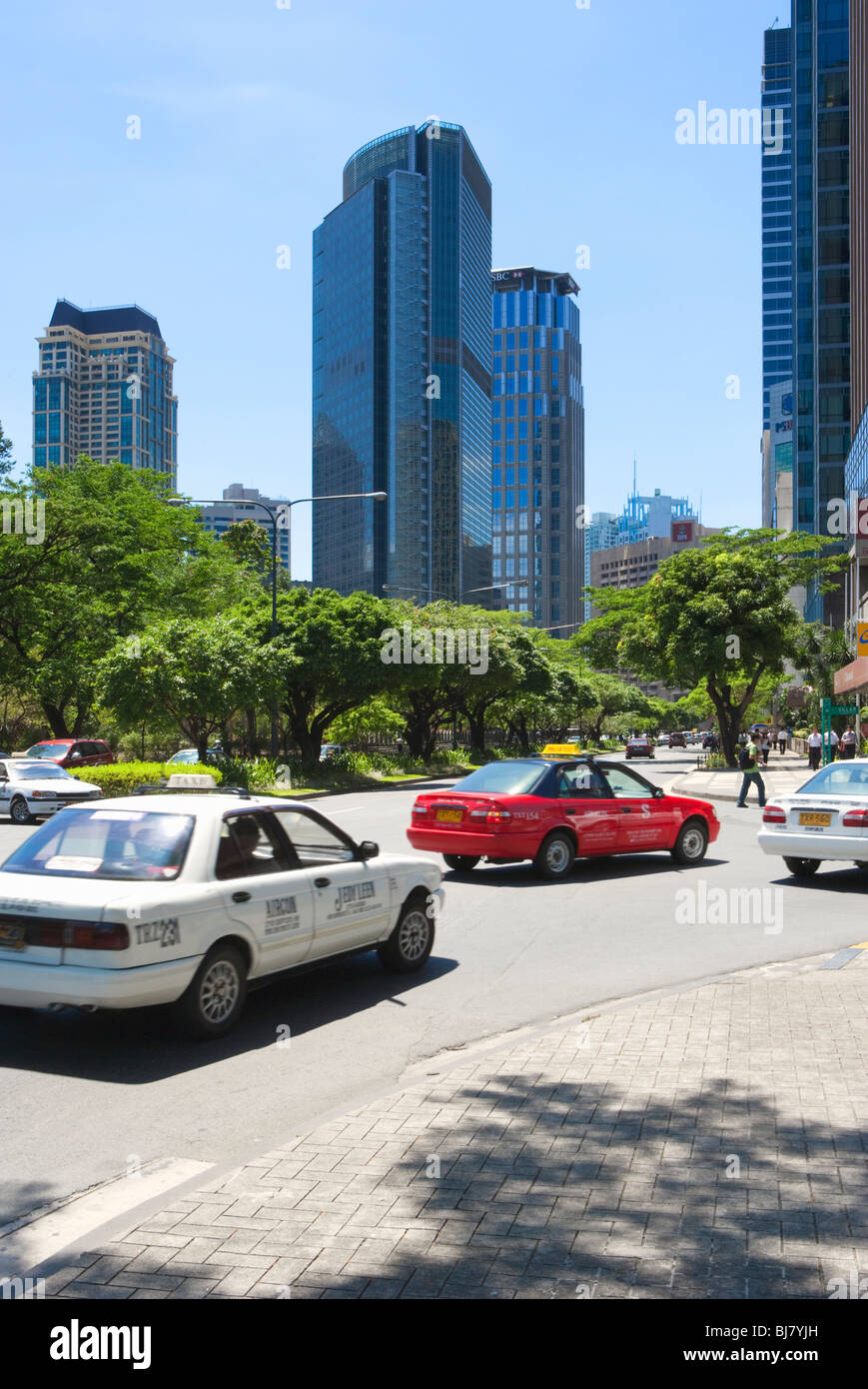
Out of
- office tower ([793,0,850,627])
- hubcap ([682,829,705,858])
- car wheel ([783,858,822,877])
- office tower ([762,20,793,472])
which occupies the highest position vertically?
office tower ([762,20,793,472])

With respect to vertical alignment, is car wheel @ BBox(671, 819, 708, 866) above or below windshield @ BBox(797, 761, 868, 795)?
below

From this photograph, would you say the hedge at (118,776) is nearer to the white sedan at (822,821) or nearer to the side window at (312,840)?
the white sedan at (822,821)

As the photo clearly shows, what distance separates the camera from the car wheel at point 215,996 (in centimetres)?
658

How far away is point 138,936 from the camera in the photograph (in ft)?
20.4

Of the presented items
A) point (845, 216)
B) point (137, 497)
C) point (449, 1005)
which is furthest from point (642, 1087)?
point (845, 216)

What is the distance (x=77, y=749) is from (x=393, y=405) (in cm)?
11735

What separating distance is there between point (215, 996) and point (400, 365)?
142m

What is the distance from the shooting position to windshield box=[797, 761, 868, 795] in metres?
14.0

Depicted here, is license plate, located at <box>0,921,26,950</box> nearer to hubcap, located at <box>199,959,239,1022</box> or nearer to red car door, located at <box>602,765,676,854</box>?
hubcap, located at <box>199,959,239,1022</box>

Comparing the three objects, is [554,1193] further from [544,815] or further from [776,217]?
[776,217]

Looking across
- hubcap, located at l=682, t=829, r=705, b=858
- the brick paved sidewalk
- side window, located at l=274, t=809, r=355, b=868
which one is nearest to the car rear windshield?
side window, located at l=274, t=809, r=355, b=868

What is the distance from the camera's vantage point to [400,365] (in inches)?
5610

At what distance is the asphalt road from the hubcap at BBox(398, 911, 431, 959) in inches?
8.0

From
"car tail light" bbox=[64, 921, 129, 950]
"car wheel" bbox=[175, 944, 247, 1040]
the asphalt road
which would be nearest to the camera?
the asphalt road
